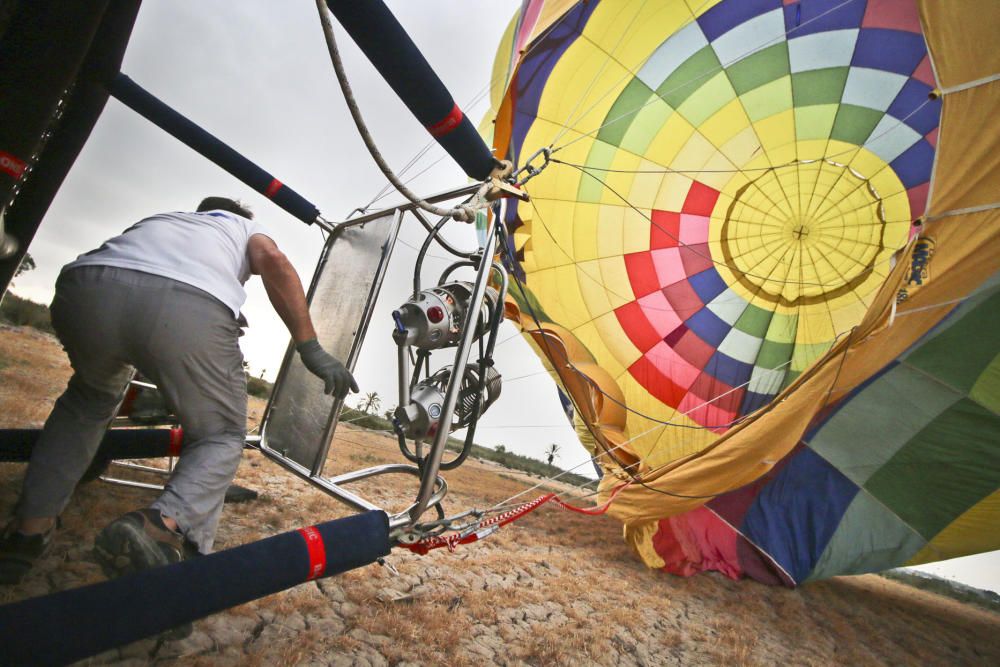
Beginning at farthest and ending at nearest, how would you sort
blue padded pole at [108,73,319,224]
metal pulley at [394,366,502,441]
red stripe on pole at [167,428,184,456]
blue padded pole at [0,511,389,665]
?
blue padded pole at [108,73,319,224] < red stripe on pole at [167,428,184,456] < metal pulley at [394,366,502,441] < blue padded pole at [0,511,389,665]

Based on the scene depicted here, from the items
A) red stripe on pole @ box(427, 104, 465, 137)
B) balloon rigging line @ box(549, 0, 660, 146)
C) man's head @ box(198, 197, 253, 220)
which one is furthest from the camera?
balloon rigging line @ box(549, 0, 660, 146)

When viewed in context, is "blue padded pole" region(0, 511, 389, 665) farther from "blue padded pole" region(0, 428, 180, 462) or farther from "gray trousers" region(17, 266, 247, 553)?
"blue padded pole" region(0, 428, 180, 462)

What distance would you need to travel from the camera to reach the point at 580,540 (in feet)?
11.8

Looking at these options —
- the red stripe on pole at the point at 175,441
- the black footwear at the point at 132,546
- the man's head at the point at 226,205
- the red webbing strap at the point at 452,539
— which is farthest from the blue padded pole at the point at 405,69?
the red stripe on pole at the point at 175,441

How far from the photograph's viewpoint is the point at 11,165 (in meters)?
0.98

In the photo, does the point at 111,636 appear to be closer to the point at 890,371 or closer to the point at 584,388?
the point at 584,388

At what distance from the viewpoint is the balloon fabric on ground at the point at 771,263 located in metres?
2.53

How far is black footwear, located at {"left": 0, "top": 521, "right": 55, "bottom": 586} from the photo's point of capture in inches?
45.9

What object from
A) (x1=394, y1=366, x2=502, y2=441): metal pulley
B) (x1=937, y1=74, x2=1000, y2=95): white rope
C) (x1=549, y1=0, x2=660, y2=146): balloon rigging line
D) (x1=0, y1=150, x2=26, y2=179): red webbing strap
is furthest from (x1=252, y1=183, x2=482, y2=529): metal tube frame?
(x1=937, y1=74, x2=1000, y2=95): white rope

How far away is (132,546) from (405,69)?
1.17m

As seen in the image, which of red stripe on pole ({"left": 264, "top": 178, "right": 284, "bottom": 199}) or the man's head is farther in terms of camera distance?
red stripe on pole ({"left": 264, "top": 178, "right": 284, "bottom": 199})

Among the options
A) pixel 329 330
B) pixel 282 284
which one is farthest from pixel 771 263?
Result: pixel 282 284

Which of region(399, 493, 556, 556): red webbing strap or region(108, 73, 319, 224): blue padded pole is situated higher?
region(108, 73, 319, 224): blue padded pole

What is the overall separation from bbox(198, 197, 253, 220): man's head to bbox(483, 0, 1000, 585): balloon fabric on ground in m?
2.26
